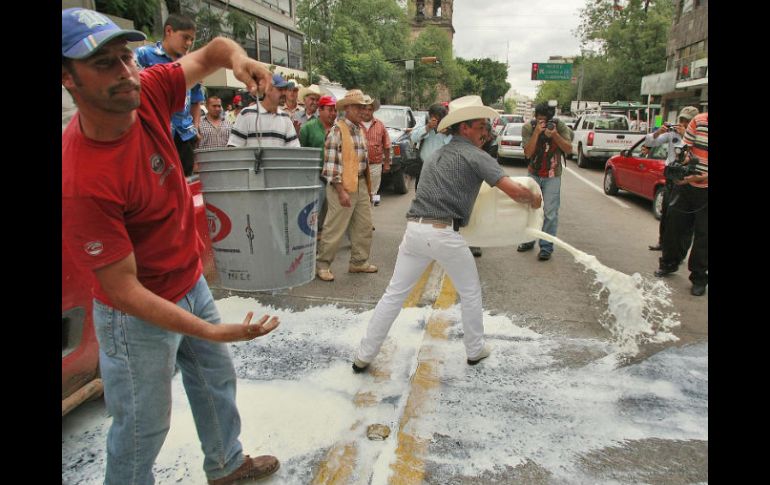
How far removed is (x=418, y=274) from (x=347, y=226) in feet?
7.72

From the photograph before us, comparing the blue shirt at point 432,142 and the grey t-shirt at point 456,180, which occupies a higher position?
the blue shirt at point 432,142

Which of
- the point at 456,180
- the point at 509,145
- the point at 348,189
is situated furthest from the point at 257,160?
the point at 509,145

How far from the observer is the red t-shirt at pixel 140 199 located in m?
1.44

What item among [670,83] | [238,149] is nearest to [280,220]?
[238,149]

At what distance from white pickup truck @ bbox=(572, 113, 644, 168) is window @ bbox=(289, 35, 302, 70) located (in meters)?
21.3

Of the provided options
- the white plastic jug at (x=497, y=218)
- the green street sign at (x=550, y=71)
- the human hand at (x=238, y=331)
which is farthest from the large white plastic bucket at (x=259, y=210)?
the green street sign at (x=550, y=71)

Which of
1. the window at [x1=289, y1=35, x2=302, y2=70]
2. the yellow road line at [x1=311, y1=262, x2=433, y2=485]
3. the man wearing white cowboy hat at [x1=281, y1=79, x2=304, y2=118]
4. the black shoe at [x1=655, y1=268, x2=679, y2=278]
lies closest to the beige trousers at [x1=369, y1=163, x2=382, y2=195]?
the man wearing white cowboy hat at [x1=281, y1=79, x2=304, y2=118]

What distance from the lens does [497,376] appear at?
3375mm

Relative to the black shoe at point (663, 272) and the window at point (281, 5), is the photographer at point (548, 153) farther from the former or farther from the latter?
the window at point (281, 5)

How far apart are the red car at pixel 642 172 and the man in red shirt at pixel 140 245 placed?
810 cm

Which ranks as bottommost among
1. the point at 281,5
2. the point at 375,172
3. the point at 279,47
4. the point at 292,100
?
the point at 375,172

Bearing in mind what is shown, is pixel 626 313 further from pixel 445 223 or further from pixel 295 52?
pixel 295 52

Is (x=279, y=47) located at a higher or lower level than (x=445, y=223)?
higher

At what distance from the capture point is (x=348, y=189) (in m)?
5.30
